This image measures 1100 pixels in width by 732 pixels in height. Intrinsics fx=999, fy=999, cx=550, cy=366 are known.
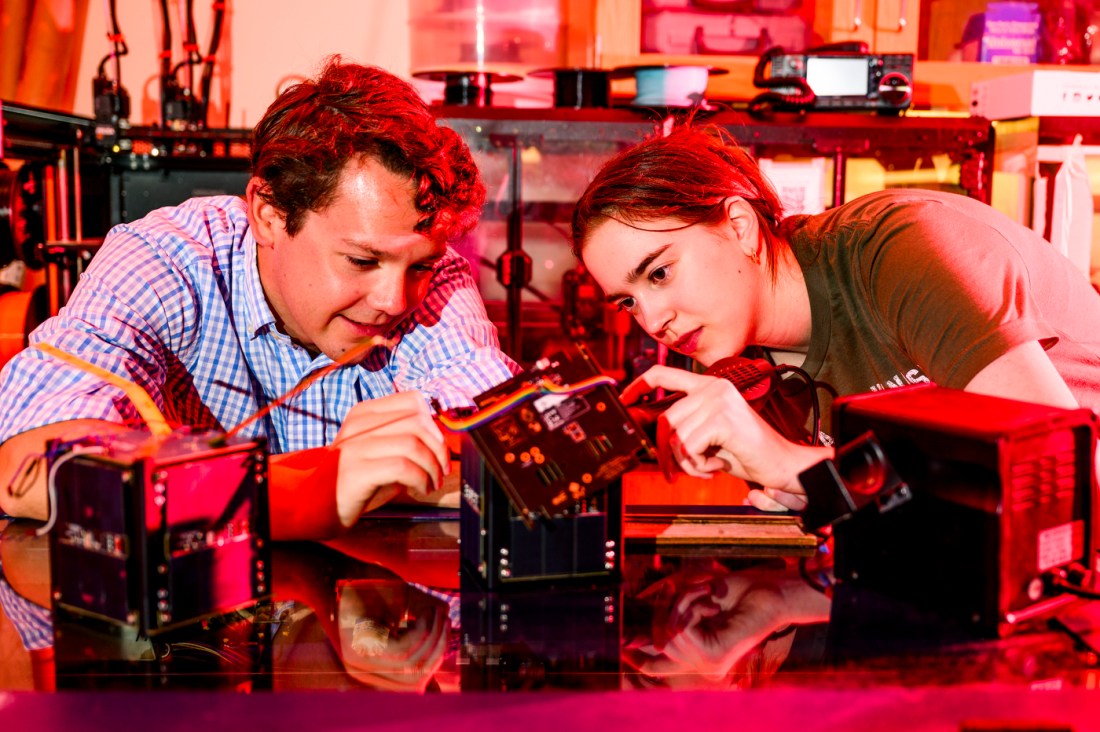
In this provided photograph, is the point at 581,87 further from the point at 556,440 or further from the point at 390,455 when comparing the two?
the point at 556,440

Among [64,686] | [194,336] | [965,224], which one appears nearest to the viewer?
[64,686]

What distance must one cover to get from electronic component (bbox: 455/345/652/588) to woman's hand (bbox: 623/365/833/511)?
0.40 feet

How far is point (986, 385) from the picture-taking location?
1021mm

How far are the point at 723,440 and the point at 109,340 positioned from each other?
80 centimetres

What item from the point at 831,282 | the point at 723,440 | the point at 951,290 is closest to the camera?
the point at 723,440

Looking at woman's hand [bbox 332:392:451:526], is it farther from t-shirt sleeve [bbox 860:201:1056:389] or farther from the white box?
the white box

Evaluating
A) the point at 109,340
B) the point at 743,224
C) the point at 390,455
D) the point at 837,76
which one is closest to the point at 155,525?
the point at 390,455

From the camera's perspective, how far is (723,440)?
0.94 metres

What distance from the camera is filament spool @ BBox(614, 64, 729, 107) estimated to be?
2.55 metres

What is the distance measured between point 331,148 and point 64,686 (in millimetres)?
788

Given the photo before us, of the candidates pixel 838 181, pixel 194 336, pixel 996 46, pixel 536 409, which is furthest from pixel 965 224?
pixel 996 46

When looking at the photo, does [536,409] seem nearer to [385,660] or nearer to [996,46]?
[385,660]

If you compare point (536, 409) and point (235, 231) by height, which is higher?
point (235, 231)

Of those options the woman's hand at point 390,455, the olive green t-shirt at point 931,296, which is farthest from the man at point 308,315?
the olive green t-shirt at point 931,296
